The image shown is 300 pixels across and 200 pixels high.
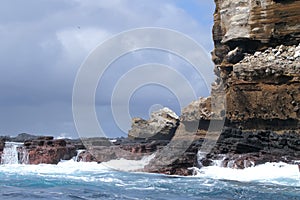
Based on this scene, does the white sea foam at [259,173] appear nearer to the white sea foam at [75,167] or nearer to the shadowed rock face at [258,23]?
the white sea foam at [75,167]

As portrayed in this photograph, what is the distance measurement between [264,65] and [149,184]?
16874 millimetres

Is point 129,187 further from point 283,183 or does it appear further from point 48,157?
point 48,157

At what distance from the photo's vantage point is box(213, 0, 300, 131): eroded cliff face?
111 feet

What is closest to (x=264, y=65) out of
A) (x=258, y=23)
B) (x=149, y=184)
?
(x=258, y=23)

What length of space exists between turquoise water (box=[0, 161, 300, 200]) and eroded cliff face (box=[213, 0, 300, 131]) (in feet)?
26.5

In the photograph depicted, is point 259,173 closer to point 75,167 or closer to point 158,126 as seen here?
point 75,167

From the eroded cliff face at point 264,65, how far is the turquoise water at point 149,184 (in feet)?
26.5

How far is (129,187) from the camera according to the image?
66.3ft

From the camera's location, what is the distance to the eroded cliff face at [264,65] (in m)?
33.8

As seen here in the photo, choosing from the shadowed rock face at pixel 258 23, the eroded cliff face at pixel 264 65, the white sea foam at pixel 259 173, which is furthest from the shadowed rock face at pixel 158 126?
the white sea foam at pixel 259 173

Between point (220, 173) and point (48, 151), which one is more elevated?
point (48, 151)

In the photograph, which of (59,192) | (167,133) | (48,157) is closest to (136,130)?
(167,133)

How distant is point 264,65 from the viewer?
35.2m

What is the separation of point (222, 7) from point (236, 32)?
418 centimetres
